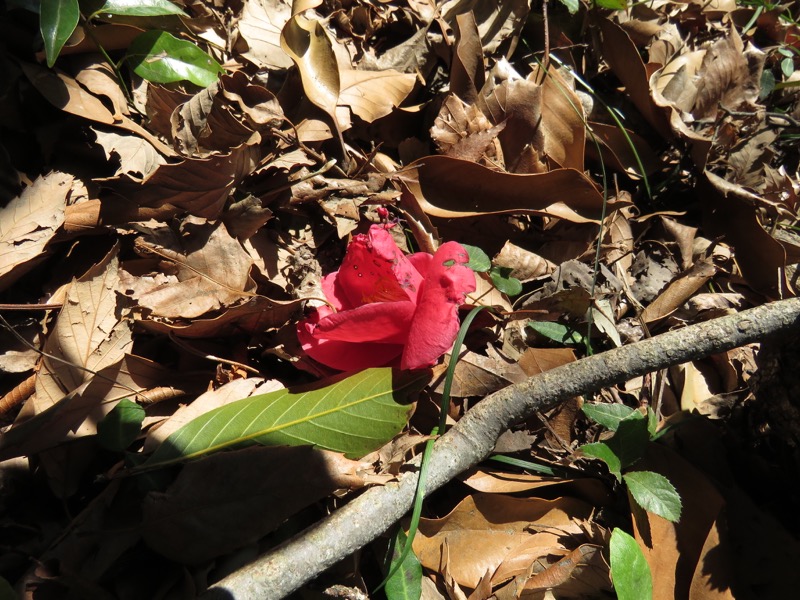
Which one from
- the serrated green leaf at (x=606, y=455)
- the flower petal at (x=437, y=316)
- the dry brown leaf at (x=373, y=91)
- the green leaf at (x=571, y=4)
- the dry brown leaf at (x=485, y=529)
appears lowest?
the dry brown leaf at (x=485, y=529)

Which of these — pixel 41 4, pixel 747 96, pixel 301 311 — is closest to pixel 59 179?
pixel 41 4

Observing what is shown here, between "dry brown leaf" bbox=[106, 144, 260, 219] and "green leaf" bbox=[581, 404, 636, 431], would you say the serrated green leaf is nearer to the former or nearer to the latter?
"green leaf" bbox=[581, 404, 636, 431]

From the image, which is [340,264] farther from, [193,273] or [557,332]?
[557,332]

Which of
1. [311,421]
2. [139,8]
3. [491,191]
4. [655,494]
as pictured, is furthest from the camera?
[491,191]

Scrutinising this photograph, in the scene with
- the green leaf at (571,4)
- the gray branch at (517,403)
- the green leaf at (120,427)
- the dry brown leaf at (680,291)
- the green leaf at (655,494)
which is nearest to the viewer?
the gray branch at (517,403)

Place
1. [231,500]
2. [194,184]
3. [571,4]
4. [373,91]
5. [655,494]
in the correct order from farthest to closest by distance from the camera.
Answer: [571,4] → [373,91] → [194,184] → [655,494] → [231,500]

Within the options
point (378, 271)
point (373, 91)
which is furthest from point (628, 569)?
point (373, 91)

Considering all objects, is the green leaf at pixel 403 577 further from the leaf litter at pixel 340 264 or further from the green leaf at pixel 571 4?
the green leaf at pixel 571 4

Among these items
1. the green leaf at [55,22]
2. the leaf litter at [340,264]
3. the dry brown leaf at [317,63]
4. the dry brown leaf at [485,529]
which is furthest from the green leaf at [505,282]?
the green leaf at [55,22]
